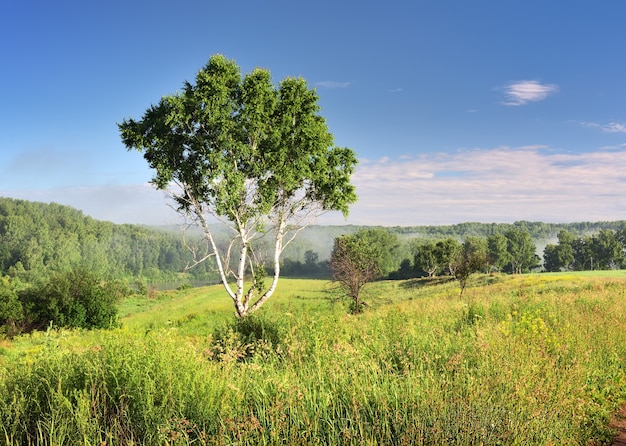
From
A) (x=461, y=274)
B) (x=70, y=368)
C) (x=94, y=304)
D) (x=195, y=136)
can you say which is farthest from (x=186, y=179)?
(x=94, y=304)

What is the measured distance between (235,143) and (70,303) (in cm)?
3672

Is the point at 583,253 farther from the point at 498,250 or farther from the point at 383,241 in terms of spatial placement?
the point at 383,241

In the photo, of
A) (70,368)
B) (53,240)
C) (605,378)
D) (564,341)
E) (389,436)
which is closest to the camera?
(389,436)

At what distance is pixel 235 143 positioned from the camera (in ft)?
55.7

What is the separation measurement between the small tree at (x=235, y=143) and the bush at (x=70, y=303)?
3023 cm

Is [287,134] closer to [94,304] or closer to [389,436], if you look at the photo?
[389,436]

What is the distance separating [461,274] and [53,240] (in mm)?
214901

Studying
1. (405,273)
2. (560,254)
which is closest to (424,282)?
(405,273)

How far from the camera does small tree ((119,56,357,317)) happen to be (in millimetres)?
16973

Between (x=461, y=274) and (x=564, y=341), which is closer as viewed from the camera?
(x=564, y=341)

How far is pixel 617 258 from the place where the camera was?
101062mm

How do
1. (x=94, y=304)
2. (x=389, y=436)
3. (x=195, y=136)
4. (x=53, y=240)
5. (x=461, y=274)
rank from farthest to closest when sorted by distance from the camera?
(x=53, y=240) < (x=94, y=304) < (x=461, y=274) < (x=195, y=136) < (x=389, y=436)

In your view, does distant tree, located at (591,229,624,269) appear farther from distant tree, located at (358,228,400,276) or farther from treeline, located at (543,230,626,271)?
distant tree, located at (358,228,400,276)

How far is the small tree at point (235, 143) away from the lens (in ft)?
55.7
